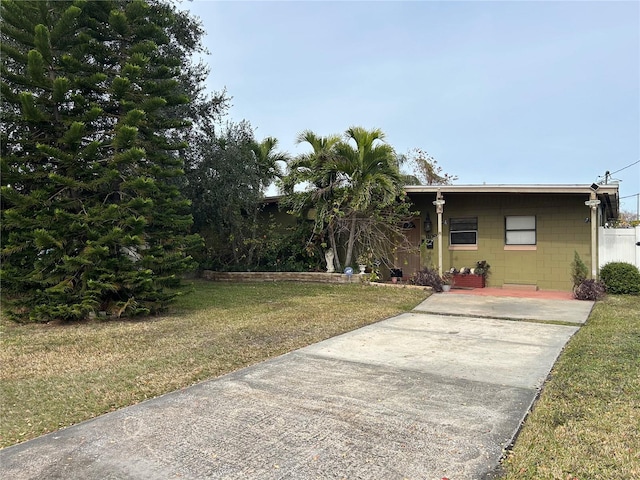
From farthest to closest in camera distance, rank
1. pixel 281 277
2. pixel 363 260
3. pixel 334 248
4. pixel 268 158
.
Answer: pixel 268 158, pixel 281 277, pixel 334 248, pixel 363 260

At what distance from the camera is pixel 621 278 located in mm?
11367

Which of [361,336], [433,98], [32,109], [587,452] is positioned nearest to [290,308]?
[361,336]

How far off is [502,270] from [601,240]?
8.81 feet

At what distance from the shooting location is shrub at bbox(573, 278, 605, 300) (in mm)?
10539

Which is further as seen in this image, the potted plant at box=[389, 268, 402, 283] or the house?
the potted plant at box=[389, 268, 402, 283]

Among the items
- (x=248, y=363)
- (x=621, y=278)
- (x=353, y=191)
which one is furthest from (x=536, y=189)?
(x=248, y=363)

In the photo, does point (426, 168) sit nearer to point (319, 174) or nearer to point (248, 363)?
point (319, 174)

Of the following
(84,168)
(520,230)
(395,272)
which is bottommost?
(395,272)

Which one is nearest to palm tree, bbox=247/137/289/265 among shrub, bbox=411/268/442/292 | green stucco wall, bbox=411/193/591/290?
green stucco wall, bbox=411/193/591/290

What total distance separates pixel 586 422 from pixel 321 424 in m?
2.07

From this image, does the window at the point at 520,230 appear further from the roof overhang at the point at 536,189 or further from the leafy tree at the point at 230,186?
the leafy tree at the point at 230,186

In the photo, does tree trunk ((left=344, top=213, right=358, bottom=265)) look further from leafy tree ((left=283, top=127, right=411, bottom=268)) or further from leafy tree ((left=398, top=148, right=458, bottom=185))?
A: leafy tree ((left=398, top=148, right=458, bottom=185))

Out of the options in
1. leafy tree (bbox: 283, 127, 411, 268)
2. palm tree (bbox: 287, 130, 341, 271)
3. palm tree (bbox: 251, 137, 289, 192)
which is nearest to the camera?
leafy tree (bbox: 283, 127, 411, 268)

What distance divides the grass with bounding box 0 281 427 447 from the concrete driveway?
373 millimetres
